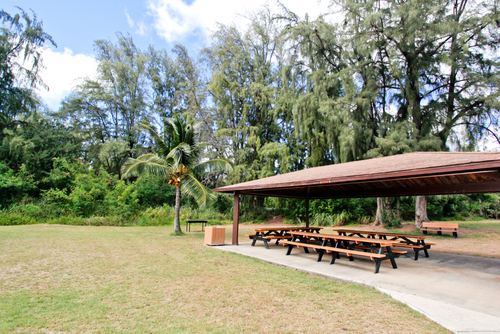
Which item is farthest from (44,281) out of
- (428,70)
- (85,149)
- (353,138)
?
(85,149)

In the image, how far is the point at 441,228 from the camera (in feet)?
39.4

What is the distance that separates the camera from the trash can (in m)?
8.83

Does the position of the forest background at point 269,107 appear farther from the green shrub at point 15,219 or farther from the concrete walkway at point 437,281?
the concrete walkway at point 437,281

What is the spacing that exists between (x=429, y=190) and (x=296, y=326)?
6.55m

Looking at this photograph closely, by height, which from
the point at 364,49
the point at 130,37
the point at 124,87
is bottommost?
the point at 364,49

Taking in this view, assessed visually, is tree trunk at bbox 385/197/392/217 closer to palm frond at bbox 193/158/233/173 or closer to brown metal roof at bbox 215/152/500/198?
brown metal roof at bbox 215/152/500/198

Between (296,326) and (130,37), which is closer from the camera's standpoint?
(296,326)

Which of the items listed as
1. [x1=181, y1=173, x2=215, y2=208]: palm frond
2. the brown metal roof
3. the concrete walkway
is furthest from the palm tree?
the concrete walkway

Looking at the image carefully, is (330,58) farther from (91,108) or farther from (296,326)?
(91,108)

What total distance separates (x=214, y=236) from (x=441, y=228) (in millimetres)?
10204

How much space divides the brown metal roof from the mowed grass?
2.12 metres

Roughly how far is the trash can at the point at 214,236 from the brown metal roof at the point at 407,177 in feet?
4.50

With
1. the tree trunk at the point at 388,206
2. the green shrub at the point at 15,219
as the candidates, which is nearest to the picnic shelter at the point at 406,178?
the tree trunk at the point at 388,206

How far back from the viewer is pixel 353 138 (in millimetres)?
13766
